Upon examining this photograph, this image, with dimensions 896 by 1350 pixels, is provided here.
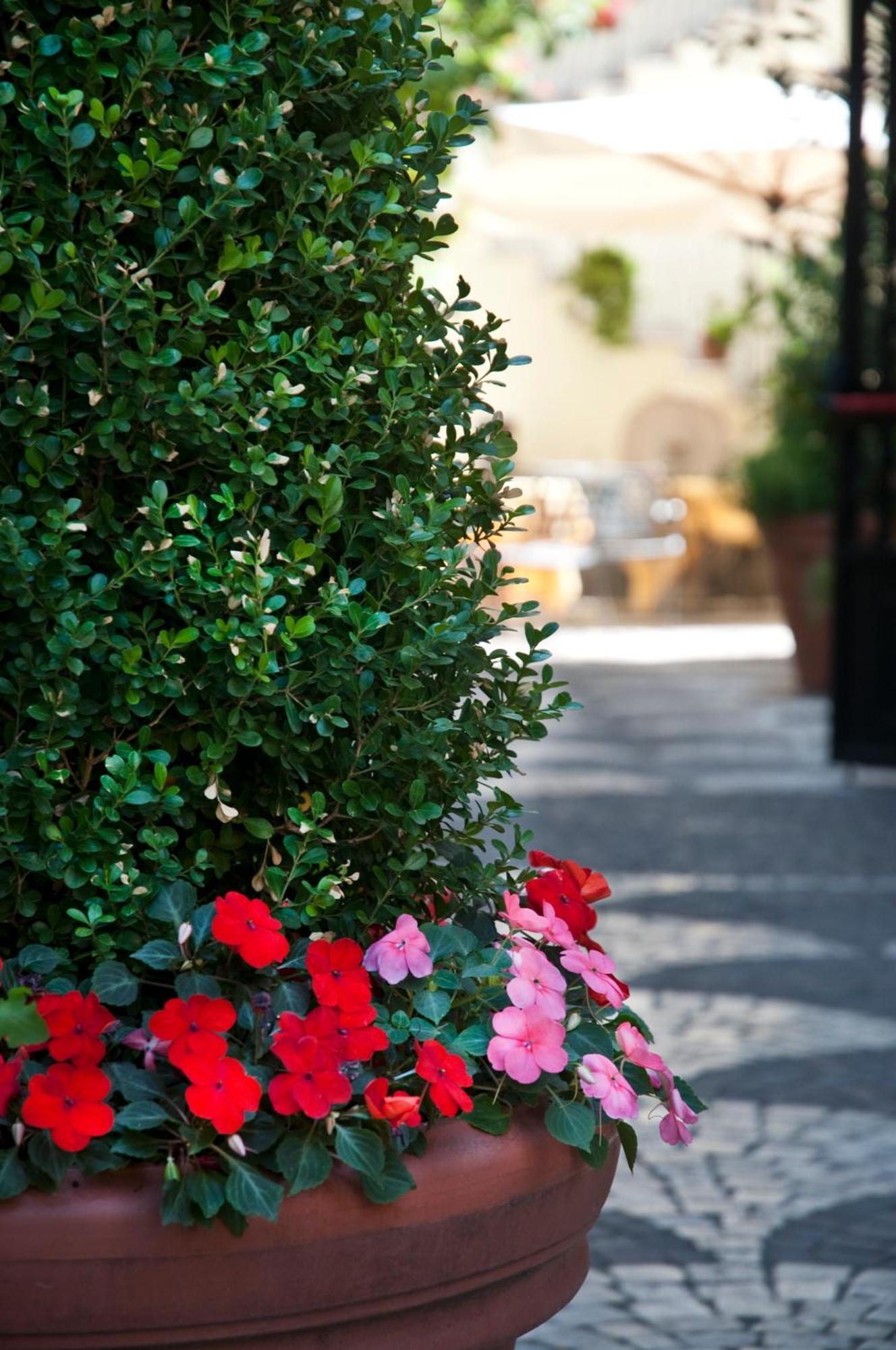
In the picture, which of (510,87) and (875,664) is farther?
(510,87)

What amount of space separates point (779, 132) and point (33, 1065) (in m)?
9.00

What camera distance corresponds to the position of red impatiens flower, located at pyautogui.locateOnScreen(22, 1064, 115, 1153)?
1193 millimetres

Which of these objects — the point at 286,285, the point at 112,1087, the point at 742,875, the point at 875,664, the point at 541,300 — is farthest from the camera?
the point at 541,300

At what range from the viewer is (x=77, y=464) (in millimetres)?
1333

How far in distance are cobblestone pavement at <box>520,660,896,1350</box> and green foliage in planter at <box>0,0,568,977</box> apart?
3.60 ft

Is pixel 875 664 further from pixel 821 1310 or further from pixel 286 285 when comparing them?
pixel 286 285

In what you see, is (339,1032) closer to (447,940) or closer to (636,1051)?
(447,940)

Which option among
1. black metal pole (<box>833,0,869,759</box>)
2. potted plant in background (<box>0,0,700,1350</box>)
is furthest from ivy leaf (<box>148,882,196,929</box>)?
black metal pole (<box>833,0,869,759</box>)

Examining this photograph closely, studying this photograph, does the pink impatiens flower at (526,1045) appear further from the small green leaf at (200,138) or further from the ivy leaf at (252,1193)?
the small green leaf at (200,138)

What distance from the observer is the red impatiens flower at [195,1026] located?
1.23m

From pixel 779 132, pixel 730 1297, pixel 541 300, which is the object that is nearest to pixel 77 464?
pixel 730 1297

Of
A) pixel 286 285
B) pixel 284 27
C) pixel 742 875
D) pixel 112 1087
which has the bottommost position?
pixel 742 875

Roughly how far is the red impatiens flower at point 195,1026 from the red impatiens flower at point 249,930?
0.04 metres

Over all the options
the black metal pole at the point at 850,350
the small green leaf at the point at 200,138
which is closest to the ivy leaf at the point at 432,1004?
the small green leaf at the point at 200,138
